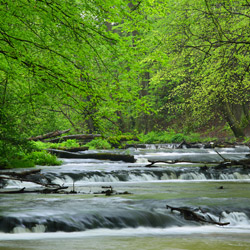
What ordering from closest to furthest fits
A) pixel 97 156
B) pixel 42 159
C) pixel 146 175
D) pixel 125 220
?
pixel 125 220 → pixel 146 175 → pixel 42 159 → pixel 97 156

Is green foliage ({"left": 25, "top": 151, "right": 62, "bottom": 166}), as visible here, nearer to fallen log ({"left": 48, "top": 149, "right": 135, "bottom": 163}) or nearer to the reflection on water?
fallen log ({"left": 48, "top": 149, "right": 135, "bottom": 163})

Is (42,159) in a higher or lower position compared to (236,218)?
higher

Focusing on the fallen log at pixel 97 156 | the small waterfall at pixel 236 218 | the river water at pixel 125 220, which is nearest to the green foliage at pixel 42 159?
the fallen log at pixel 97 156

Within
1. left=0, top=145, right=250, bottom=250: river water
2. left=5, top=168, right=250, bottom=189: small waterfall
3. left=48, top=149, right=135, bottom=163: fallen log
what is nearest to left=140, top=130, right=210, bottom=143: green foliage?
left=48, top=149, right=135, bottom=163: fallen log

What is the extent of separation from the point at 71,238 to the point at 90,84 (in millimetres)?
2975

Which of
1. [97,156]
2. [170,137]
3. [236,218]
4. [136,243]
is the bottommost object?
[236,218]

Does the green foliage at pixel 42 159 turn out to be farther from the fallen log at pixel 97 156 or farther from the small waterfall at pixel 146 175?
the small waterfall at pixel 146 175

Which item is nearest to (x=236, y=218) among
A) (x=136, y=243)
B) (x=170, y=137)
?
(x=136, y=243)

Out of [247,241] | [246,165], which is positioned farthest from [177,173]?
[247,241]

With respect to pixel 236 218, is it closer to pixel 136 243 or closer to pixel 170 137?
pixel 136 243

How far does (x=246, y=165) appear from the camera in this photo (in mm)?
13125

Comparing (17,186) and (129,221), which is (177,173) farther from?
(129,221)

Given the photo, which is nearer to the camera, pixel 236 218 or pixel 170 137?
pixel 236 218

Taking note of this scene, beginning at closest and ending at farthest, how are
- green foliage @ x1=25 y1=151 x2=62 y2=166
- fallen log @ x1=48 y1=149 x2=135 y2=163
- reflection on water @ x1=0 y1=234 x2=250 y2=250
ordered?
reflection on water @ x1=0 y1=234 x2=250 y2=250 → green foliage @ x1=25 y1=151 x2=62 y2=166 → fallen log @ x1=48 y1=149 x2=135 y2=163
